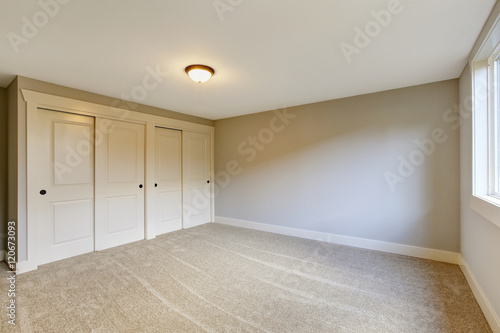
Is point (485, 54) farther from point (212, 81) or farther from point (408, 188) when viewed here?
point (212, 81)

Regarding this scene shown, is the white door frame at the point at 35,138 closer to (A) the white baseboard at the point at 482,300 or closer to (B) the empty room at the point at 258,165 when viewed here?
(B) the empty room at the point at 258,165

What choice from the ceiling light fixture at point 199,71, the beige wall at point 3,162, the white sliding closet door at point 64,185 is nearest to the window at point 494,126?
the ceiling light fixture at point 199,71

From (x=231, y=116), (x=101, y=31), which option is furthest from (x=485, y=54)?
(x=231, y=116)

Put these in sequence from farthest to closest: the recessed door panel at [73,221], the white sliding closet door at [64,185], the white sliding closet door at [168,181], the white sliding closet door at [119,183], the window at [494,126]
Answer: the white sliding closet door at [168,181]
the white sliding closet door at [119,183]
the recessed door panel at [73,221]
the white sliding closet door at [64,185]
the window at [494,126]

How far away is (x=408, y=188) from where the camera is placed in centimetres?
318

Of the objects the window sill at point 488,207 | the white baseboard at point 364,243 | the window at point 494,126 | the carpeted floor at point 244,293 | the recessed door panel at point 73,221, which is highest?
the window at point 494,126

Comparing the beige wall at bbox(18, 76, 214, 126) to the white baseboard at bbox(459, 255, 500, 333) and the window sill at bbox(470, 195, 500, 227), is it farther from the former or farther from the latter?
the white baseboard at bbox(459, 255, 500, 333)

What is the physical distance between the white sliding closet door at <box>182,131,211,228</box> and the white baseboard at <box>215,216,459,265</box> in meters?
0.92

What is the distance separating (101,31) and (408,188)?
403cm

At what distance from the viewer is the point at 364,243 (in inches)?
137

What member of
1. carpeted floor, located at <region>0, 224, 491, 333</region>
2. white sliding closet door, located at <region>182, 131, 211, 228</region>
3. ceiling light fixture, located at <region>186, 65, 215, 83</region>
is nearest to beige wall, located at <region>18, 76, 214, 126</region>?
white sliding closet door, located at <region>182, 131, 211, 228</region>

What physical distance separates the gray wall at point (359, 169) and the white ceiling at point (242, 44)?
42cm

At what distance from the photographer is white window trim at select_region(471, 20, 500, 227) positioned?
2.02 meters

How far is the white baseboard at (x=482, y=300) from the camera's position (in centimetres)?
169
